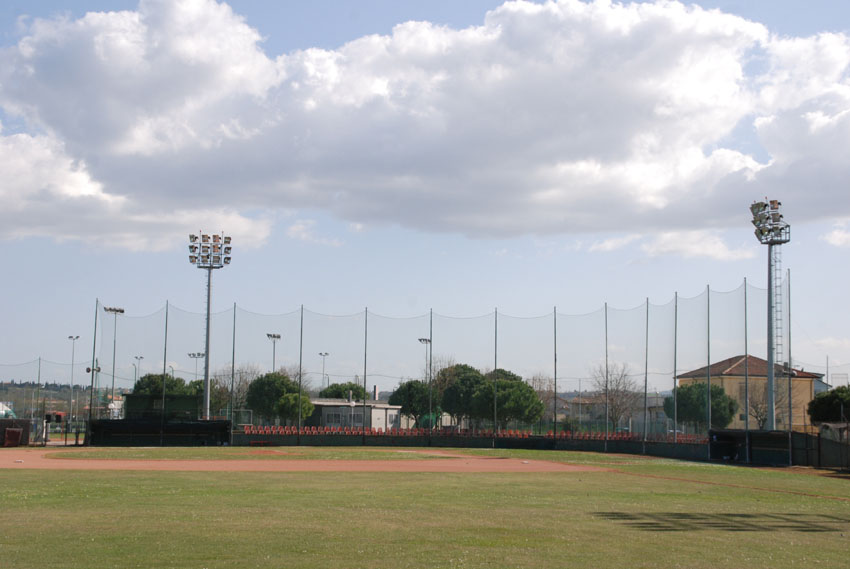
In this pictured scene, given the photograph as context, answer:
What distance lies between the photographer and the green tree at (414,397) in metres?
86.2

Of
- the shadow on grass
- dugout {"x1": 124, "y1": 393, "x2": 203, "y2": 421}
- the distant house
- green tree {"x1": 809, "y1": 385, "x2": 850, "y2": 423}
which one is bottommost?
the distant house

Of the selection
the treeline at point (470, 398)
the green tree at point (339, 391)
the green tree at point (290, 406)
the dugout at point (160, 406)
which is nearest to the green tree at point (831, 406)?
the treeline at point (470, 398)

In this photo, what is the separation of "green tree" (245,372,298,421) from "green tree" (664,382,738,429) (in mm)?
36154

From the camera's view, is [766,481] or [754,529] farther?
[766,481]

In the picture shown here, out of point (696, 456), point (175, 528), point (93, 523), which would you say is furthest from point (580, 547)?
point (696, 456)

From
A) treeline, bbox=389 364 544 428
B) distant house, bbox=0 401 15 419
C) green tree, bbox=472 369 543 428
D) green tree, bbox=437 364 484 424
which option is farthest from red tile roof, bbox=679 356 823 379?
distant house, bbox=0 401 15 419

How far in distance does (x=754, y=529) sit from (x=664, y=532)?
6.89 ft

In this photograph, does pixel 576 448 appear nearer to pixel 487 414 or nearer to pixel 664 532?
pixel 487 414

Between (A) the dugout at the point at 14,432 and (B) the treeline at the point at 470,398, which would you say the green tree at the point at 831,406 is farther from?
(A) the dugout at the point at 14,432

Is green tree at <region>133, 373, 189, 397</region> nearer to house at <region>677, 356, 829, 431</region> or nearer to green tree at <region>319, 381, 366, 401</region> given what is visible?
green tree at <region>319, 381, 366, 401</region>

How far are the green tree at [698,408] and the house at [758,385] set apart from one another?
725 mm

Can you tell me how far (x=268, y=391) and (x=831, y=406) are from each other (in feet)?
163

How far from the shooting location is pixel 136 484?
23.2 metres

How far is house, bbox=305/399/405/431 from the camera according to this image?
81875mm
